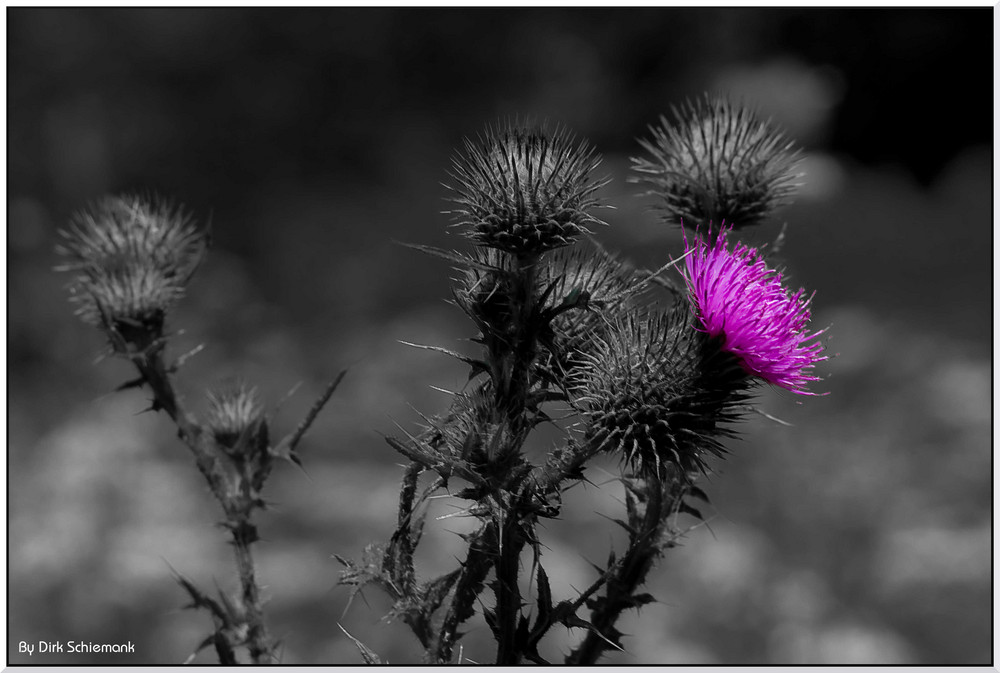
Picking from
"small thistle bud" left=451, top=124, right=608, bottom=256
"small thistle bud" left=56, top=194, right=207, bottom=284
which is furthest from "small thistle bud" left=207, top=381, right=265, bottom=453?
"small thistle bud" left=451, top=124, right=608, bottom=256

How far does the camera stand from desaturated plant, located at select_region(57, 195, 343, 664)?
6.73ft

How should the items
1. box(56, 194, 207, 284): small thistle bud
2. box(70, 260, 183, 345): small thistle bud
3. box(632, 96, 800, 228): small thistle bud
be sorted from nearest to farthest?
box(632, 96, 800, 228): small thistle bud
box(70, 260, 183, 345): small thistle bud
box(56, 194, 207, 284): small thistle bud

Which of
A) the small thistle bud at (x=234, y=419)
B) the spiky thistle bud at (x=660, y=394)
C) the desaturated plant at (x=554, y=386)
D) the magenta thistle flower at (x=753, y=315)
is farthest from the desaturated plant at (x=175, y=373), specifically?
the magenta thistle flower at (x=753, y=315)

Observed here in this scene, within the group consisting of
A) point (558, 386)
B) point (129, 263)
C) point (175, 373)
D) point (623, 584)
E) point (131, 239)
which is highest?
point (131, 239)

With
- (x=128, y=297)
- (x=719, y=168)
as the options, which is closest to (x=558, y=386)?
(x=719, y=168)

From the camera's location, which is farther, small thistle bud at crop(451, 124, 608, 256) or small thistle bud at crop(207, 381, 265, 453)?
small thistle bud at crop(207, 381, 265, 453)

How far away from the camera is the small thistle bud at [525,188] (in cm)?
155

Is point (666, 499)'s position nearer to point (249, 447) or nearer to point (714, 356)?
point (714, 356)

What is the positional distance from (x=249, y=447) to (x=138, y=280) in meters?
0.62

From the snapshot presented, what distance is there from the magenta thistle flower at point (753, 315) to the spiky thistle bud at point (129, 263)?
60.9 inches

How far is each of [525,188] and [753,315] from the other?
1.55 feet

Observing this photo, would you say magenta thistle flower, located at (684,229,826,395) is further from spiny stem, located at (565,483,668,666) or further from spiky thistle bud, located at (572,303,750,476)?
spiny stem, located at (565,483,668,666)

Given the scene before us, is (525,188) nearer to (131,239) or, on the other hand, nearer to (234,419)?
(234,419)

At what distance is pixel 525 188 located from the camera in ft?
5.12
